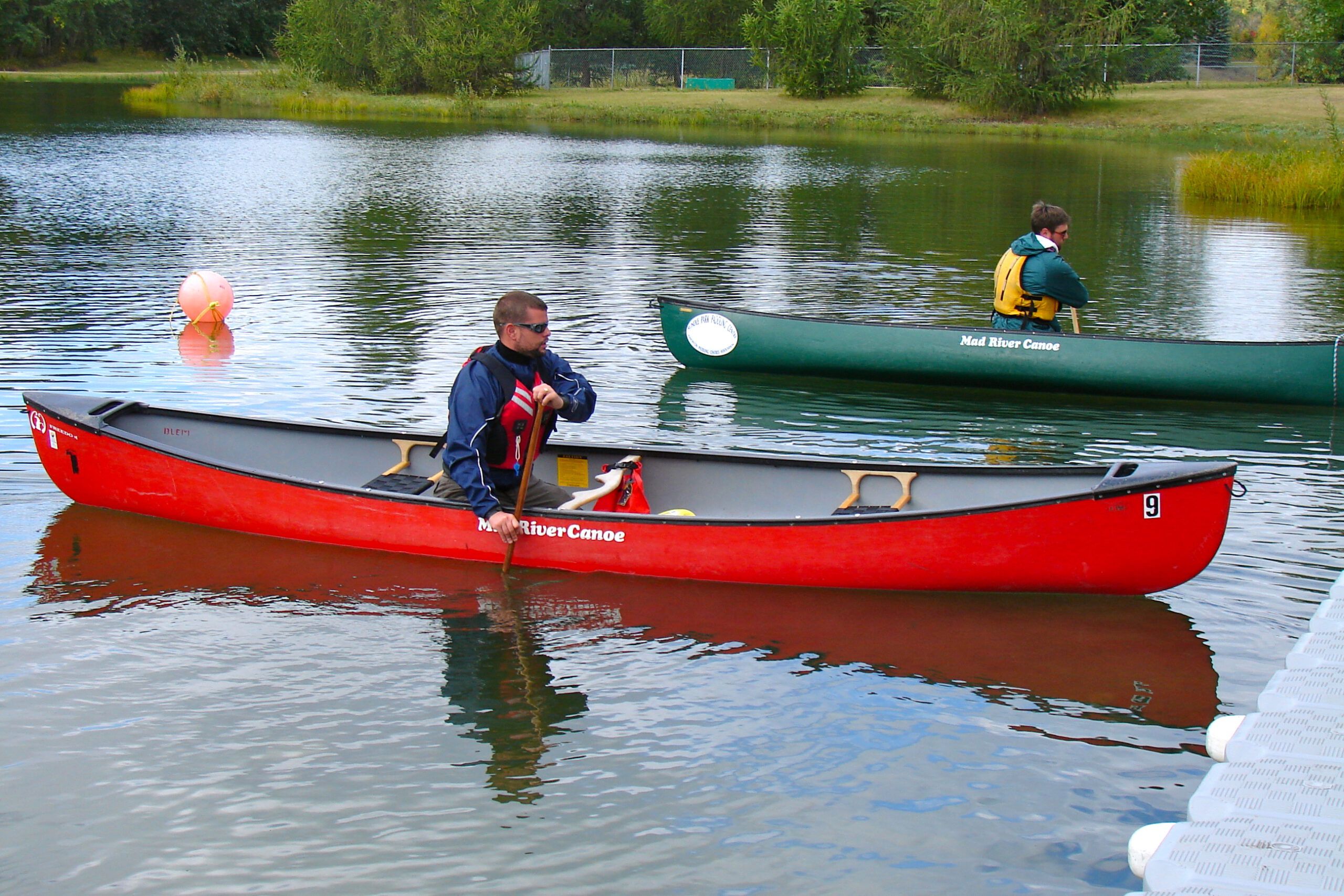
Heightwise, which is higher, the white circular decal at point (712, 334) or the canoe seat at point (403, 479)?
the white circular decal at point (712, 334)

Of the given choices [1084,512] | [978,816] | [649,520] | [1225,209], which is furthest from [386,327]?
[1225,209]

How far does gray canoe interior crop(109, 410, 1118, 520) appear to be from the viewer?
7340 millimetres

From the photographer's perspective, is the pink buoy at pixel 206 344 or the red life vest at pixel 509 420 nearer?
the red life vest at pixel 509 420

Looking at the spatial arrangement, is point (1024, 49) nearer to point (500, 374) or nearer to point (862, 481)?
point (862, 481)

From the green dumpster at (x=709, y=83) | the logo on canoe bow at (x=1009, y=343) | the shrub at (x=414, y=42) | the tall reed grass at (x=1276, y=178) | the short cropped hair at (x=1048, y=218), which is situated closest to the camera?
the short cropped hair at (x=1048, y=218)

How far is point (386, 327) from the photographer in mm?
14094

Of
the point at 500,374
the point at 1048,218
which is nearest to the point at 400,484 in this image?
the point at 500,374

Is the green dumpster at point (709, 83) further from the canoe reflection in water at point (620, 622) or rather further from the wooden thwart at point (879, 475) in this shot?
the wooden thwart at point (879, 475)

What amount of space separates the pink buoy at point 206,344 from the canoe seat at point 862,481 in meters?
7.30

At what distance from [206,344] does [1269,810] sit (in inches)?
465

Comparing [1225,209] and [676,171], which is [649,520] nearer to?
[1225,209]

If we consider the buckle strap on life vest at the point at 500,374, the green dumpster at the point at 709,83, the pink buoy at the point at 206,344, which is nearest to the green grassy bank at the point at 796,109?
the green dumpster at the point at 709,83

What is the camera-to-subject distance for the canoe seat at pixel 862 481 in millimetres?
7434

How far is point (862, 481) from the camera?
25.1 feet
